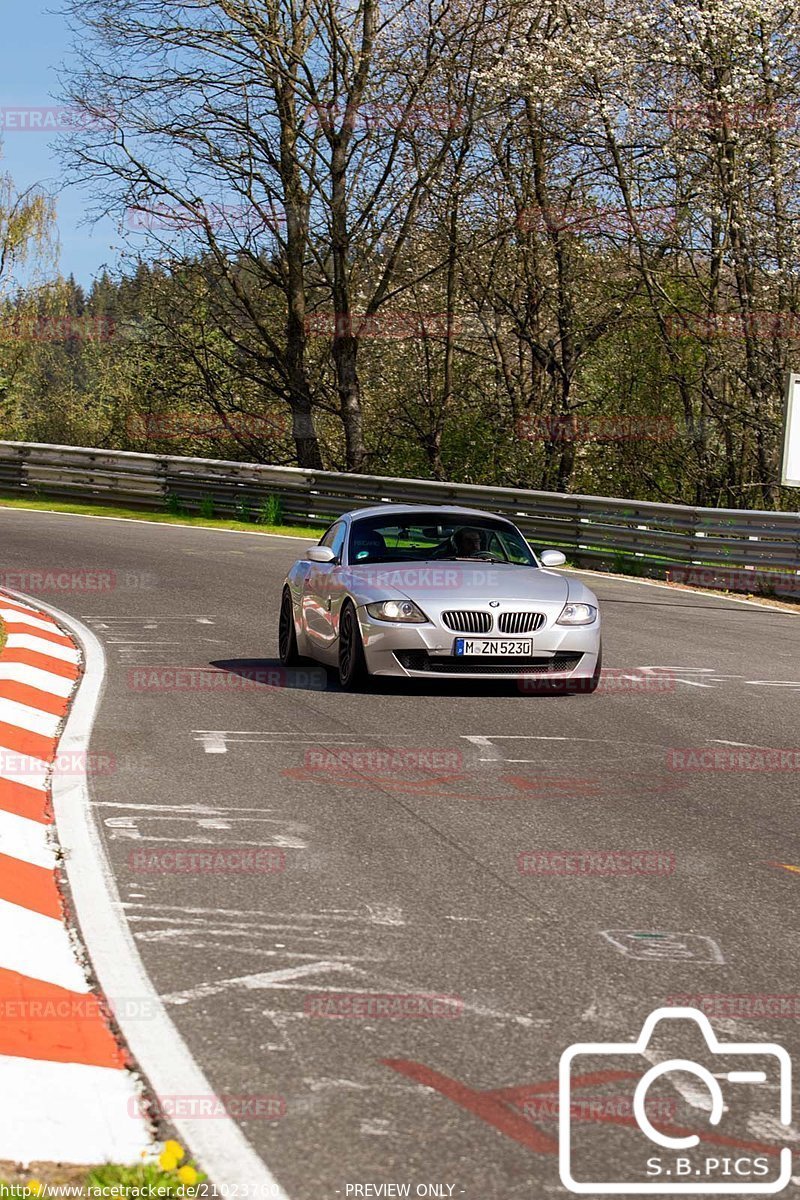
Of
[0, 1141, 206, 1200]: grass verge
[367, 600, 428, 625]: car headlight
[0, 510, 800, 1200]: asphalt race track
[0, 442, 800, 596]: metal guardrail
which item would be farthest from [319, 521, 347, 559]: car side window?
[0, 442, 800, 596]: metal guardrail

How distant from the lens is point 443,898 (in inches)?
230

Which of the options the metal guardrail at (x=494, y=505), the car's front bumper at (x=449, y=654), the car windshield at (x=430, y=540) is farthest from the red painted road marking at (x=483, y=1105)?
the metal guardrail at (x=494, y=505)

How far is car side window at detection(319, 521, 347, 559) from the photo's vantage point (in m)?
12.7

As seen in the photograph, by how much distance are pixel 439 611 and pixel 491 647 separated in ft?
1.42

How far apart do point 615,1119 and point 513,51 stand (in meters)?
29.6

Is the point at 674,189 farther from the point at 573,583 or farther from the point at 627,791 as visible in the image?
the point at 627,791

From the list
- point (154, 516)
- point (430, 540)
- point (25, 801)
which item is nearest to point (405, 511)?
point (430, 540)

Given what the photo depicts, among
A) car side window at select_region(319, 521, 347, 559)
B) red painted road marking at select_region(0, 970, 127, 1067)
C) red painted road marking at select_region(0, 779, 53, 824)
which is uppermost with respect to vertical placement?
car side window at select_region(319, 521, 347, 559)

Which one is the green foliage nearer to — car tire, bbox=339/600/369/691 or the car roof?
Result: the car roof

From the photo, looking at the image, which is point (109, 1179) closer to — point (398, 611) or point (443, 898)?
point (443, 898)

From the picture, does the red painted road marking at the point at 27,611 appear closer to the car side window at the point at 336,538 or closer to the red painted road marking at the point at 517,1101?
the car side window at the point at 336,538

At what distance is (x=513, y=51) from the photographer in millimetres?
31047

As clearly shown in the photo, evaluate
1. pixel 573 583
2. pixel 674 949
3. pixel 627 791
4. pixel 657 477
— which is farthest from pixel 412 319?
pixel 674 949

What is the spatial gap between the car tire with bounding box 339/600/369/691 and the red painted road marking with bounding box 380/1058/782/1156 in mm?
7333
